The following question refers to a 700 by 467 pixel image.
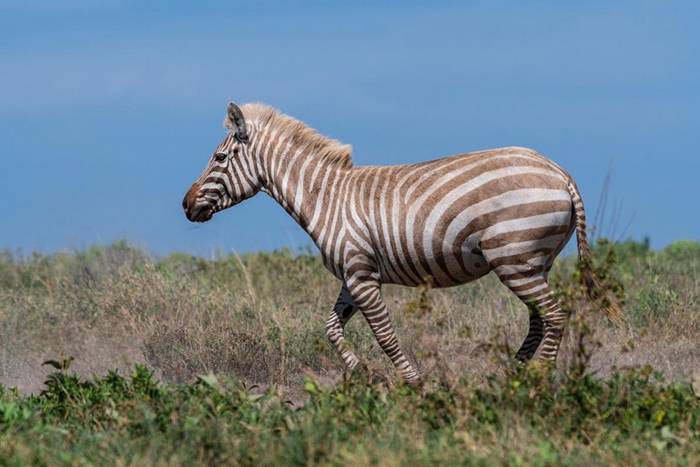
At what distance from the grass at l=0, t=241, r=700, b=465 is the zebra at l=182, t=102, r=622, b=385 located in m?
0.61

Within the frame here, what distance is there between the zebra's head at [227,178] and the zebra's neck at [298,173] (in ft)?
0.43

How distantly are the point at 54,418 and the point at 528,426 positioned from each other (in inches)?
124

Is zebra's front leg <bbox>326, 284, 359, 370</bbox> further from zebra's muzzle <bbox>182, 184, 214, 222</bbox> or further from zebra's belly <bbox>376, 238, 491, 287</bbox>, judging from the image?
zebra's muzzle <bbox>182, 184, 214, 222</bbox>

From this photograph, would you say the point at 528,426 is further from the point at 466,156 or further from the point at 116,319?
the point at 116,319

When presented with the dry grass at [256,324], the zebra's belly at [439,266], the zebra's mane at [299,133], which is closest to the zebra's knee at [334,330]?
the dry grass at [256,324]

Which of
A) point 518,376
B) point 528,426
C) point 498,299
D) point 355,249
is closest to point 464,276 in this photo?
point 355,249

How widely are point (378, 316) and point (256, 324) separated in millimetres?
3172

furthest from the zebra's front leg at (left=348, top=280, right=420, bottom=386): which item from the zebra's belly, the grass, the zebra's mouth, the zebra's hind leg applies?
the zebra's mouth

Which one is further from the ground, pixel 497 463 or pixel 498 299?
pixel 498 299

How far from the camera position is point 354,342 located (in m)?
11.4

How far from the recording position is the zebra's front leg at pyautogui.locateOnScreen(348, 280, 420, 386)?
352 inches

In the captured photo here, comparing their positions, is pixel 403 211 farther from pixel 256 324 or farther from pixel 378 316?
pixel 256 324

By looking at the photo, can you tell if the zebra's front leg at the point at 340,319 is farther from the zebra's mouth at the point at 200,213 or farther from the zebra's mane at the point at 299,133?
the zebra's mouth at the point at 200,213

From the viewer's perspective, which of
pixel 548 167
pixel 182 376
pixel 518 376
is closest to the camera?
pixel 518 376
